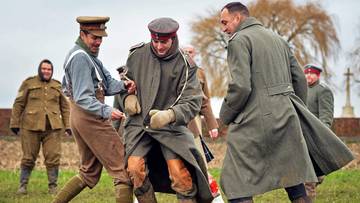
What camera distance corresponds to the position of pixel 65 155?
86.7 feet

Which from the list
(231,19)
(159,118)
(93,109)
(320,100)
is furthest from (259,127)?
(320,100)

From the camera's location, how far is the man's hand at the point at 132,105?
8625 millimetres

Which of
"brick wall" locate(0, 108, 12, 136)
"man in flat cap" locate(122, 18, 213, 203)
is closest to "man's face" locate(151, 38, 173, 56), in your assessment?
"man in flat cap" locate(122, 18, 213, 203)

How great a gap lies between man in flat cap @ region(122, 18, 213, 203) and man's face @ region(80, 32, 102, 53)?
0.62 metres

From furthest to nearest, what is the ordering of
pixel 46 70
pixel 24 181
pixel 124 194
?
pixel 46 70
pixel 24 181
pixel 124 194

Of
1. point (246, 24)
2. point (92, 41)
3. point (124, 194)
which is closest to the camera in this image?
point (246, 24)

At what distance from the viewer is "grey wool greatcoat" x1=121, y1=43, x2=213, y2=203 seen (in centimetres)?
863

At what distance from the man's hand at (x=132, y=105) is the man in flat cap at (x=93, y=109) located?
127mm

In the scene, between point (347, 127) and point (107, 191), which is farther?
point (347, 127)

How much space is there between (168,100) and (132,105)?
14.3 inches

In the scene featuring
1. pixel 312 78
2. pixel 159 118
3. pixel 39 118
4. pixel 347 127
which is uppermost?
pixel 159 118

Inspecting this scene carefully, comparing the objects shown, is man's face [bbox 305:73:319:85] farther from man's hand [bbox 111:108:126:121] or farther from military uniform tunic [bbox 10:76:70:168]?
man's hand [bbox 111:108:126:121]

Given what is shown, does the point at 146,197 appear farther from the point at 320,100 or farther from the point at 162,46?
the point at 320,100

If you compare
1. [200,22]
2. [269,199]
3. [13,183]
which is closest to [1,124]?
[13,183]
